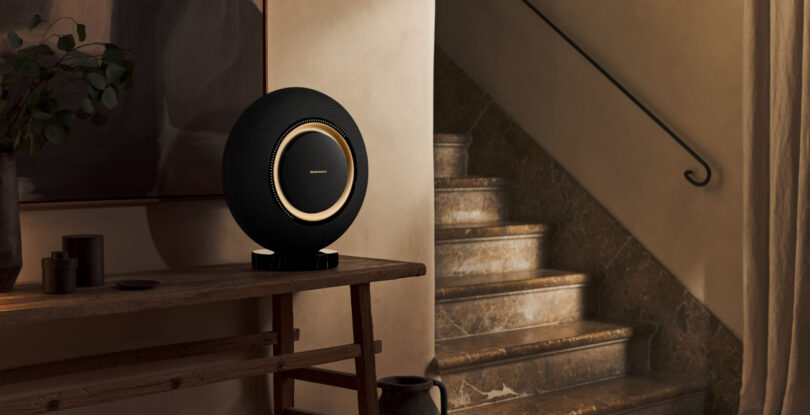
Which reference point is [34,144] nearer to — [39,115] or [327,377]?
[39,115]

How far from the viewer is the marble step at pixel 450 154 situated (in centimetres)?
379

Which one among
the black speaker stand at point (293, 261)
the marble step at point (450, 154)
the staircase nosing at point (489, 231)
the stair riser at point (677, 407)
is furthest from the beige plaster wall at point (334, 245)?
the marble step at point (450, 154)

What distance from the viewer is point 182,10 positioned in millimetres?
2059

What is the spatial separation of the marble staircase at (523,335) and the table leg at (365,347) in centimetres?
62

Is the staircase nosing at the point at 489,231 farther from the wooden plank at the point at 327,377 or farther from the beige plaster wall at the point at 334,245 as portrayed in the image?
the wooden plank at the point at 327,377

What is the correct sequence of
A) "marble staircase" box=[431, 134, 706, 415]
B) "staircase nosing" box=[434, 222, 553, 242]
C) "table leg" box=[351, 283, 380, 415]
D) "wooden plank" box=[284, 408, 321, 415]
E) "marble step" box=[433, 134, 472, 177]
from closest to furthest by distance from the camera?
"table leg" box=[351, 283, 380, 415], "wooden plank" box=[284, 408, 321, 415], "marble staircase" box=[431, 134, 706, 415], "staircase nosing" box=[434, 222, 553, 242], "marble step" box=[433, 134, 472, 177]

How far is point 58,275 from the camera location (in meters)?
1.64

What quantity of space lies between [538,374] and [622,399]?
0.94ft

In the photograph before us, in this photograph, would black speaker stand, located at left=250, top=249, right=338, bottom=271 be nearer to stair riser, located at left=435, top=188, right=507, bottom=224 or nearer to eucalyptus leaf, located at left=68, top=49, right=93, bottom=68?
eucalyptus leaf, located at left=68, top=49, right=93, bottom=68

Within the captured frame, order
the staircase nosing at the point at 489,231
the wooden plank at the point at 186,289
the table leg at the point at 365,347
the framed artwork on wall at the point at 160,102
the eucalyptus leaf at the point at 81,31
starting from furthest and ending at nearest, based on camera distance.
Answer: the staircase nosing at the point at 489,231 < the table leg at the point at 365,347 < the framed artwork on wall at the point at 160,102 < the eucalyptus leaf at the point at 81,31 < the wooden plank at the point at 186,289

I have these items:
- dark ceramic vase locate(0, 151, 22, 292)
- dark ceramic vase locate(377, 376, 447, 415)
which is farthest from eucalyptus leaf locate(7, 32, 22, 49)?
dark ceramic vase locate(377, 376, 447, 415)

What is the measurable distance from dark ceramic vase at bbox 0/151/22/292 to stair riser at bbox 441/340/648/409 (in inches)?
55.2

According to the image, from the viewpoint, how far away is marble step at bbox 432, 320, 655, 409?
2762 millimetres

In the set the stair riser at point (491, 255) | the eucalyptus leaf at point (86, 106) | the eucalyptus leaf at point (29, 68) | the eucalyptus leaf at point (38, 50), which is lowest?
the stair riser at point (491, 255)
